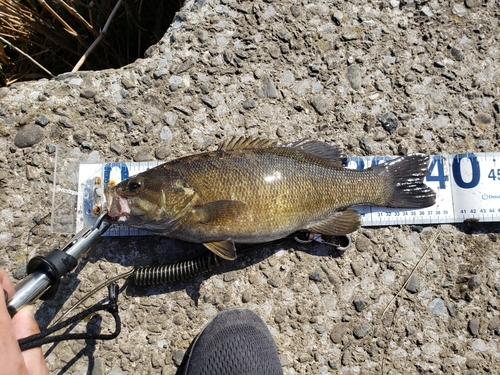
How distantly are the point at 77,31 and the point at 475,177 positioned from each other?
3986 mm

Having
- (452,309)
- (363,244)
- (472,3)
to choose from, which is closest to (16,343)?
(363,244)

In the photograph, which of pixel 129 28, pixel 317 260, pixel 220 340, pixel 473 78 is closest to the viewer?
pixel 220 340

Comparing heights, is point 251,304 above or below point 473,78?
below

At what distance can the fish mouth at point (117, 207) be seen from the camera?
281cm

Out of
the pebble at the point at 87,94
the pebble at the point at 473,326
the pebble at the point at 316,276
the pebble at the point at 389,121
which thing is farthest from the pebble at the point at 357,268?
the pebble at the point at 87,94

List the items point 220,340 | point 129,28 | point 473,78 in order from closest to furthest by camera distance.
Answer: point 220,340 → point 473,78 → point 129,28

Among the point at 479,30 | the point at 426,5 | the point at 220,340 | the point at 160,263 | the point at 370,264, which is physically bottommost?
the point at 220,340

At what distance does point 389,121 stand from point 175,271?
219 cm

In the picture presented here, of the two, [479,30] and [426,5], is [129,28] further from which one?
[479,30]

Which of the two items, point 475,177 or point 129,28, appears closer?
point 475,177

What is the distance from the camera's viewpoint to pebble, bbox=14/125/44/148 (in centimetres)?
337

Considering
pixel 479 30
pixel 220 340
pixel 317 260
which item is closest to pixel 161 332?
pixel 220 340

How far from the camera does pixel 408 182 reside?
3.29 meters

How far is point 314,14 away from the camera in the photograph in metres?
3.70
